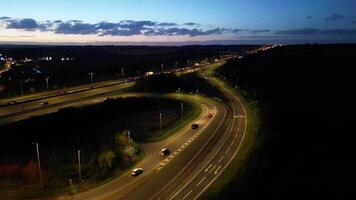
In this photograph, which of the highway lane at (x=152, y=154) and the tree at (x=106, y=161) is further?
the tree at (x=106, y=161)

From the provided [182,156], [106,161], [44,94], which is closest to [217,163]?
[182,156]

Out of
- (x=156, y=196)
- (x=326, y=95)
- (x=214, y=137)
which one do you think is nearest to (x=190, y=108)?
(x=214, y=137)

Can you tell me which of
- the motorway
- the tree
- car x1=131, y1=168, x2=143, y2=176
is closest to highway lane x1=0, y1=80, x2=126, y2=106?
the motorway

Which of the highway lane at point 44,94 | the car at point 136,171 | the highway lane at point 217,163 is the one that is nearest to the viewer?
the highway lane at point 217,163

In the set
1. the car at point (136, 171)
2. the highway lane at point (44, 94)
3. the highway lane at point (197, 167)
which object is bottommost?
the highway lane at point (197, 167)

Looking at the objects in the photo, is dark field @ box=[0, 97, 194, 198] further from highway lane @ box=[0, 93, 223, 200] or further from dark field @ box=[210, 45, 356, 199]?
dark field @ box=[210, 45, 356, 199]

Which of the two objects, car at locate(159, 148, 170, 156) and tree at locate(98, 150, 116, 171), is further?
car at locate(159, 148, 170, 156)

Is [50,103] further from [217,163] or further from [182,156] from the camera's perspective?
[217,163]

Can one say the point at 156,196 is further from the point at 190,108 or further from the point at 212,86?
the point at 212,86

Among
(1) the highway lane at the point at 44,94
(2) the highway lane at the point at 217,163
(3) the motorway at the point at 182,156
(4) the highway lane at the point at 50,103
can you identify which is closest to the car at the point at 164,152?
(3) the motorway at the point at 182,156

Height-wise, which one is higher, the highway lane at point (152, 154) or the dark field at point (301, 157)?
the highway lane at point (152, 154)

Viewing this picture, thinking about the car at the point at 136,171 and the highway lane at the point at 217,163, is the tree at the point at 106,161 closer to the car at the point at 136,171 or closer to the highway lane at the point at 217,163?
the car at the point at 136,171
